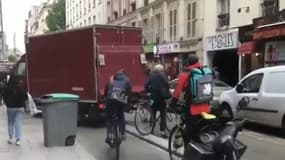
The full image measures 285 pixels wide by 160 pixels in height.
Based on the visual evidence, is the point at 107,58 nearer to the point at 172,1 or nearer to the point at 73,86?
the point at 73,86

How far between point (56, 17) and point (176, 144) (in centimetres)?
7454

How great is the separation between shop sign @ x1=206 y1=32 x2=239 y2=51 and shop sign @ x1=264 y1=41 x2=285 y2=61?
259 centimetres

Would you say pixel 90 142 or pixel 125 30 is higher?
pixel 125 30

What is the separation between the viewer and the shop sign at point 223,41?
24.8m

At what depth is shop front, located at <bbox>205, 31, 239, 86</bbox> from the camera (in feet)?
84.5

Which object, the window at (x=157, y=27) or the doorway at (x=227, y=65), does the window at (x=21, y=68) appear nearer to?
the doorway at (x=227, y=65)

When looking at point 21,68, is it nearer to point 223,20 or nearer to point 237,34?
point 237,34

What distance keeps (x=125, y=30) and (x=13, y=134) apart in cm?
571

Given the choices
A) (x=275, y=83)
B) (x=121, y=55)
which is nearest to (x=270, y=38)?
(x=121, y=55)

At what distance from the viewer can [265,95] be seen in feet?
48.1

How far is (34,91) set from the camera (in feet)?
65.7


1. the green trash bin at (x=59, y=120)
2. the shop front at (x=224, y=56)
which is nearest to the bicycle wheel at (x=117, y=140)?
the green trash bin at (x=59, y=120)

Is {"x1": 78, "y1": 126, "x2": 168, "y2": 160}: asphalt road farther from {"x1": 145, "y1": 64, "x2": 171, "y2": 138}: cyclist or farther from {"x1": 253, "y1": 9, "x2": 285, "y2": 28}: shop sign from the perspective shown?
{"x1": 253, "y1": 9, "x2": 285, "y2": 28}: shop sign

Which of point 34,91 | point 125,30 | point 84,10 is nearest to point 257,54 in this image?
point 125,30
